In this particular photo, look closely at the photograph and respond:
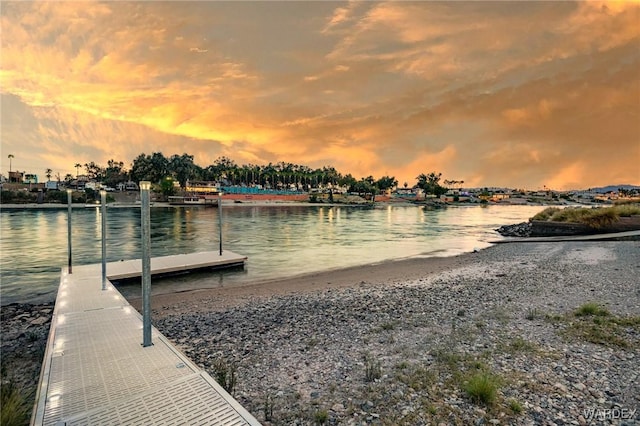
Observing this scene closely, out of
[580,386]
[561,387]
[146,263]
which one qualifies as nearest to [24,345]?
[146,263]

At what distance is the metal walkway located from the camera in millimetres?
4184

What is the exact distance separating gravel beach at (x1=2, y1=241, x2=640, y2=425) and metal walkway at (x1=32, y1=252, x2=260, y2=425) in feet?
2.62

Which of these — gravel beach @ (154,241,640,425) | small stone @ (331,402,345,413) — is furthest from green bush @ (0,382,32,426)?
small stone @ (331,402,345,413)

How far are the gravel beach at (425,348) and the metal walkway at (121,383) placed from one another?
0.80 m

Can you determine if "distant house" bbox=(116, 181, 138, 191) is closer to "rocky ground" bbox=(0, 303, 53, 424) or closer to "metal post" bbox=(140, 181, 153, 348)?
"rocky ground" bbox=(0, 303, 53, 424)

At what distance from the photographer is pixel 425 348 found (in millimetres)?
7219

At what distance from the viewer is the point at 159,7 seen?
71.0 ft

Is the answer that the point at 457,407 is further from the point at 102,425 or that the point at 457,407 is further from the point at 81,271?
the point at 81,271

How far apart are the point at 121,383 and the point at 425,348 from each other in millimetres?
5657

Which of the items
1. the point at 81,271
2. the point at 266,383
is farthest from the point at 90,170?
the point at 266,383

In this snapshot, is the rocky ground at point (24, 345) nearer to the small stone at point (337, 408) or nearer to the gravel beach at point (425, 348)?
the gravel beach at point (425, 348)

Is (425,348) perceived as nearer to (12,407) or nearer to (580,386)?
(580,386)

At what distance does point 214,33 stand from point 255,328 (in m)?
27.0

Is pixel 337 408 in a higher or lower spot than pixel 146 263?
lower
